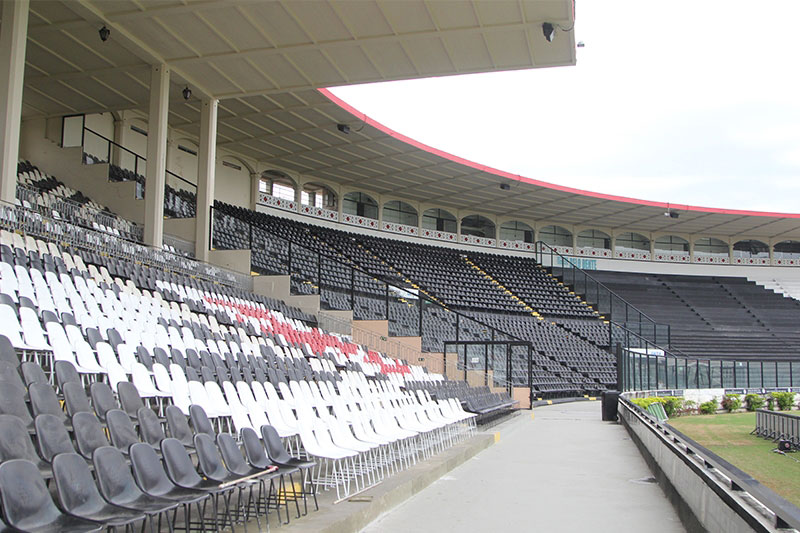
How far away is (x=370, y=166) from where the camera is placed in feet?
93.0

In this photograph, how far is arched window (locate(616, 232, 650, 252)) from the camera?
3994 cm

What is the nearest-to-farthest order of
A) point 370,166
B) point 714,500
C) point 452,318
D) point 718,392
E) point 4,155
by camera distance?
point 714,500, point 4,155, point 452,318, point 718,392, point 370,166

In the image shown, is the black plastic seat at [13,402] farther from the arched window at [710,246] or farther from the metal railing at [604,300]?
the arched window at [710,246]

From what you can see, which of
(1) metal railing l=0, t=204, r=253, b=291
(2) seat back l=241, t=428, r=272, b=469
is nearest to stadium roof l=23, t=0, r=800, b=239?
(1) metal railing l=0, t=204, r=253, b=291

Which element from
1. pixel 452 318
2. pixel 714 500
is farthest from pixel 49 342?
pixel 452 318

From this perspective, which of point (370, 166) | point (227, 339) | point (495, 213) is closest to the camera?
point (227, 339)

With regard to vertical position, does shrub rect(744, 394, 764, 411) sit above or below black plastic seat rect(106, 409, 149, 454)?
below

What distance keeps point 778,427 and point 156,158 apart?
1433 centimetres

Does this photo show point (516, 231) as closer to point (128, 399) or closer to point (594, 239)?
point (594, 239)

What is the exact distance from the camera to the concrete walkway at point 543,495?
6254 millimetres

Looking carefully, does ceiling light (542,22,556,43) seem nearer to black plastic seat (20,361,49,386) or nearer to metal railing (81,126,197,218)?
metal railing (81,126,197,218)

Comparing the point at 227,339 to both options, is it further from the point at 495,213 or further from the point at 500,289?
the point at 495,213

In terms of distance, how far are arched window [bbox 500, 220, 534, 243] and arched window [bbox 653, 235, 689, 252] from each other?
7.68 meters

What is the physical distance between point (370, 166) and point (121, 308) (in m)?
19.1
